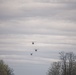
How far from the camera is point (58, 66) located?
144m

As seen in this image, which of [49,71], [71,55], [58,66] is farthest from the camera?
[49,71]

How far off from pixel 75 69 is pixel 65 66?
4.16m

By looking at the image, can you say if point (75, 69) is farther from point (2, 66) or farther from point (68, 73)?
point (2, 66)

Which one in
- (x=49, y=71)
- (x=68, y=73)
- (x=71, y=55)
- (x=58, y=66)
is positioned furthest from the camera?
(x=49, y=71)

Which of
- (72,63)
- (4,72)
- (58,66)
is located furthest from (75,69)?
(4,72)

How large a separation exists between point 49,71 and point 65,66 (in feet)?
104

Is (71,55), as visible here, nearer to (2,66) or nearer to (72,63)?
(72,63)

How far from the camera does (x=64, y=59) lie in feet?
421

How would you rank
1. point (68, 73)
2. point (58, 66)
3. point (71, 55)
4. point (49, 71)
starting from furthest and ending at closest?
point (49, 71) < point (58, 66) < point (71, 55) < point (68, 73)

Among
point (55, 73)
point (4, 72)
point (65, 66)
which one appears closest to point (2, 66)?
point (4, 72)

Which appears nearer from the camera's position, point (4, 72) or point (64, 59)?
point (64, 59)

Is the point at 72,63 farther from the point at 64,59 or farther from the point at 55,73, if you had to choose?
the point at 55,73

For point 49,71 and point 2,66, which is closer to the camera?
point 2,66

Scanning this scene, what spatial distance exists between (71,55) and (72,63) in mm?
5102
